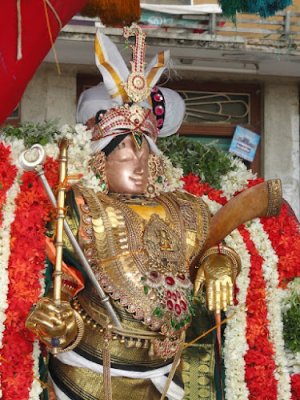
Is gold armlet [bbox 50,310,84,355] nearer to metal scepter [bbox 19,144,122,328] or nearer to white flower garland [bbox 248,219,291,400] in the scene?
metal scepter [bbox 19,144,122,328]

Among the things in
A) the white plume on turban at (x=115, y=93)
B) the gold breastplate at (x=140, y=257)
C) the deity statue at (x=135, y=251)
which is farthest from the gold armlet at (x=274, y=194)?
the white plume on turban at (x=115, y=93)

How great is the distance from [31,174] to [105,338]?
0.98 m

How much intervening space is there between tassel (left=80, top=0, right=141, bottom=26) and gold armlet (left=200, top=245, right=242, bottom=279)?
4.58 feet

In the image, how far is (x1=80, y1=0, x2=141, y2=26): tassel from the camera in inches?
199

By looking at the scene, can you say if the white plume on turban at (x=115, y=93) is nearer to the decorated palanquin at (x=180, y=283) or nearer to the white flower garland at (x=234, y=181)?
the decorated palanquin at (x=180, y=283)

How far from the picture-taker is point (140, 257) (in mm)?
5410

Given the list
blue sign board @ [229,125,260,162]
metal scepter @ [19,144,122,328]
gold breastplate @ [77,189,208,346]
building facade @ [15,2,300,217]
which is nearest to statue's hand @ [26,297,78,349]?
metal scepter @ [19,144,122,328]

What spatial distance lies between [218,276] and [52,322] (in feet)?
3.50

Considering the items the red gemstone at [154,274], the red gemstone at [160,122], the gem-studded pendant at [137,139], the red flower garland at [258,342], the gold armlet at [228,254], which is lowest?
the red flower garland at [258,342]

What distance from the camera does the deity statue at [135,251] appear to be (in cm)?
534

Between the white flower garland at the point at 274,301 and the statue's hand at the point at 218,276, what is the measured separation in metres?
0.48

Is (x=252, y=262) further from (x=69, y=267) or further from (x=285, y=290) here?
(x=69, y=267)

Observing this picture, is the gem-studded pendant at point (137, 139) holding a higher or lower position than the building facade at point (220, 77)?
lower

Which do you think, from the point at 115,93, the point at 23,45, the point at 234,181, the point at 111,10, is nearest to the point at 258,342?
the point at 234,181
